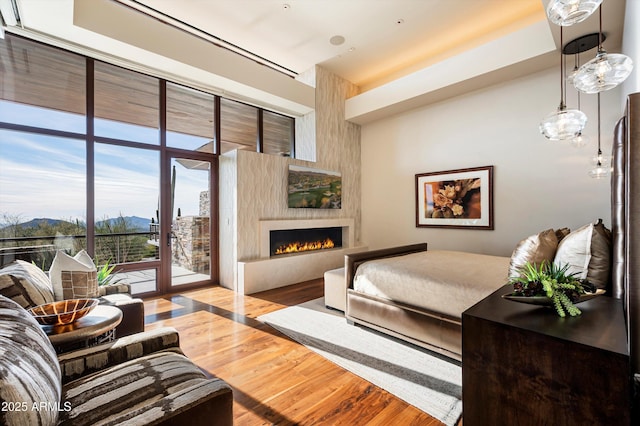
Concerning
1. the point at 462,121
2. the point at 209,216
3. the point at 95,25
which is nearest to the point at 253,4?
the point at 95,25

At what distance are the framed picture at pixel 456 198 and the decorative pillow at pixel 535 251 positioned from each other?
253 centimetres

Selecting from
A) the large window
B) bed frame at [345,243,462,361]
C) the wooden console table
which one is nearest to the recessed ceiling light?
the large window

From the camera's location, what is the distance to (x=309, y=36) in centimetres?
459

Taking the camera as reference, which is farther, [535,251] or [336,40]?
[336,40]

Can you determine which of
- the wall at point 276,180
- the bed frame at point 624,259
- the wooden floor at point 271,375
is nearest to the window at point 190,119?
the wall at point 276,180

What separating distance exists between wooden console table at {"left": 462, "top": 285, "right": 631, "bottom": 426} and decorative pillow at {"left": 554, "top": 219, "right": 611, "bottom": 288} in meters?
0.21

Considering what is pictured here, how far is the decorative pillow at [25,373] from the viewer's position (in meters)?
0.73

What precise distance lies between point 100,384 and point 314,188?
4608 mm

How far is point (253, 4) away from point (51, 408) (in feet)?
14.8

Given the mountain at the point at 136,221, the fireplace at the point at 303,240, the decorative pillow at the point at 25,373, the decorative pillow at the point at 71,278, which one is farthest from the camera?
the fireplace at the point at 303,240

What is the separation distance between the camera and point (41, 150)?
3.58m

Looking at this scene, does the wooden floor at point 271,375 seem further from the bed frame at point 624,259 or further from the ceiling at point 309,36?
the ceiling at point 309,36

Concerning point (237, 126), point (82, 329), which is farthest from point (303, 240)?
point (82, 329)

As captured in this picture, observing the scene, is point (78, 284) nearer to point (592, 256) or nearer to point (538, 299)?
point (538, 299)
